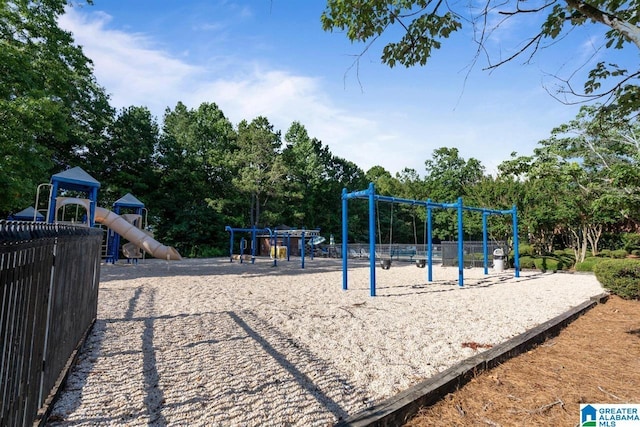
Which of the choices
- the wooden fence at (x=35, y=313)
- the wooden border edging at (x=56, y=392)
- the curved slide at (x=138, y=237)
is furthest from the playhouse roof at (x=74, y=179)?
the wooden fence at (x=35, y=313)

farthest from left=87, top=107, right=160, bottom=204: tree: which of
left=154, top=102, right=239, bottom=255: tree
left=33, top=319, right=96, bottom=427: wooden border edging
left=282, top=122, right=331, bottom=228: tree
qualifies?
left=33, top=319, right=96, bottom=427: wooden border edging

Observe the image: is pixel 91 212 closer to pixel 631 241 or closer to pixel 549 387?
pixel 549 387

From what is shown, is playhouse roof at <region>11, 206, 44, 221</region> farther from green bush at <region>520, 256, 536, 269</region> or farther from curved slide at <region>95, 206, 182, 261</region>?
green bush at <region>520, 256, 536, 269</region>

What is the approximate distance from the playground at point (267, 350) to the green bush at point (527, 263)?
9526 millimetres

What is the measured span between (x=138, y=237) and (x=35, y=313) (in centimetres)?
1454

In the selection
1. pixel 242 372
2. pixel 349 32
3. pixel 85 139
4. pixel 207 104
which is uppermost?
pixel 207 104

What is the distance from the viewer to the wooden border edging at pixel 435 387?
268 cm

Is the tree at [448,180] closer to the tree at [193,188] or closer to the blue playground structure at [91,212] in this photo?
the tree at [193,188]

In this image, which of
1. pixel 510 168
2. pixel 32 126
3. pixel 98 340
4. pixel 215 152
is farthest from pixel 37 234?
pixel 215 152

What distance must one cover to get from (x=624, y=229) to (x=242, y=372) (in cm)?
3372

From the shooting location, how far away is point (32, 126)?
1240cm

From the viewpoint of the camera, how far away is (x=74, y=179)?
15.2 meters

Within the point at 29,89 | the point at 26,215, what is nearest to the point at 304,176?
the point at 26,215

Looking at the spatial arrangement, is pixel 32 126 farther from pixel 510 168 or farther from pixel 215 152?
pixel 215 152
